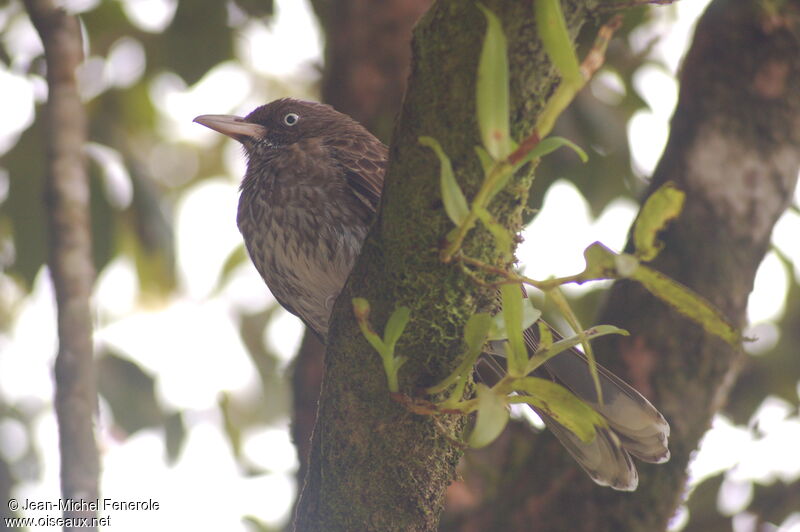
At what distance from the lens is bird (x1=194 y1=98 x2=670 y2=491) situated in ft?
9.93

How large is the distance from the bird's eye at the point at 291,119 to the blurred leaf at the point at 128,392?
51.6 inches

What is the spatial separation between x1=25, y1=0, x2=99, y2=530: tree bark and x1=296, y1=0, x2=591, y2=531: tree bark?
592 millimetres

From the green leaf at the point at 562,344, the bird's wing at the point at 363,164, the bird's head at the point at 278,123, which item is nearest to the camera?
the green leaf at the point at 562,344

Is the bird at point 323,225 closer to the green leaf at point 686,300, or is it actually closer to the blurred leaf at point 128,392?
the blurred leaf at point 128,392

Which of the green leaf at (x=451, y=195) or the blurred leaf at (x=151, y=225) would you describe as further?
the blurred leaf at (x=151, y=225)

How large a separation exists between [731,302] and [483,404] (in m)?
2.03

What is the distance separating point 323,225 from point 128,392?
1423 millimetres

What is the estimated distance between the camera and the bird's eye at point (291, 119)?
430 centimetres

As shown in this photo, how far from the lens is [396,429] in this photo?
222cm

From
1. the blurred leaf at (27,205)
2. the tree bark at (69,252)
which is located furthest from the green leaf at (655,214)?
the blurred leaf at (27,205)

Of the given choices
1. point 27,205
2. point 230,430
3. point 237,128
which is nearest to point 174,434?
point 230,430

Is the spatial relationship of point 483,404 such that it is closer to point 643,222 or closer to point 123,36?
point 643,222

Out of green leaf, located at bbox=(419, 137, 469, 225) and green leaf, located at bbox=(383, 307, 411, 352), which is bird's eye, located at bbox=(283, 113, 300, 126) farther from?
green leaf, located at bbox=(419, 137, 469, 225)

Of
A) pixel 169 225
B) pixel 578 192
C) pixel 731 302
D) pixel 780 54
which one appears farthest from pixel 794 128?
pixel 169 225
